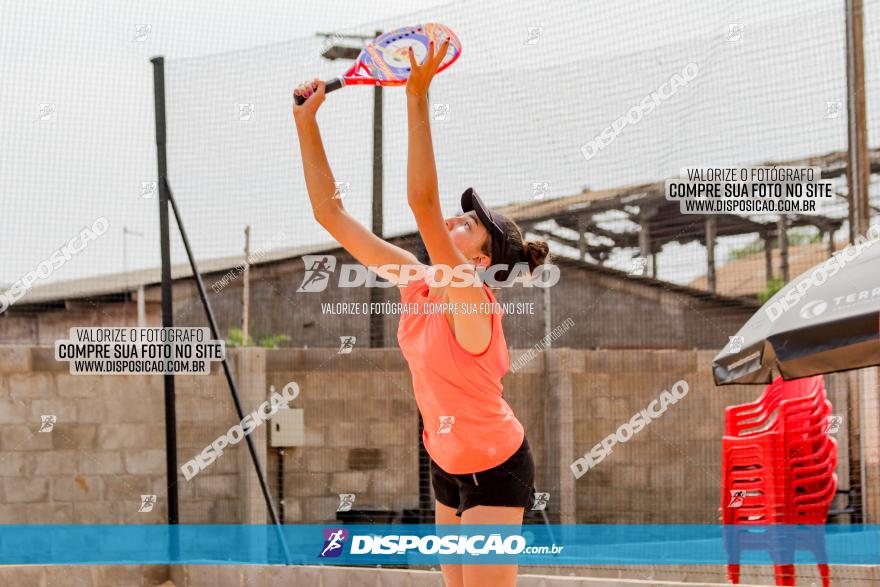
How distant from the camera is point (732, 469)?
6.32 metres

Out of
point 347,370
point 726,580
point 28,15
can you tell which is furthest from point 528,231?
point 28,15

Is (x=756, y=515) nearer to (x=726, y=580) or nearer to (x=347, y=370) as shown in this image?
(x=726, y=580)

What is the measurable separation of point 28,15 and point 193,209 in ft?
5.56

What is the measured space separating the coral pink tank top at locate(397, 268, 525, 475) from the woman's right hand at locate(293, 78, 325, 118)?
649mm
